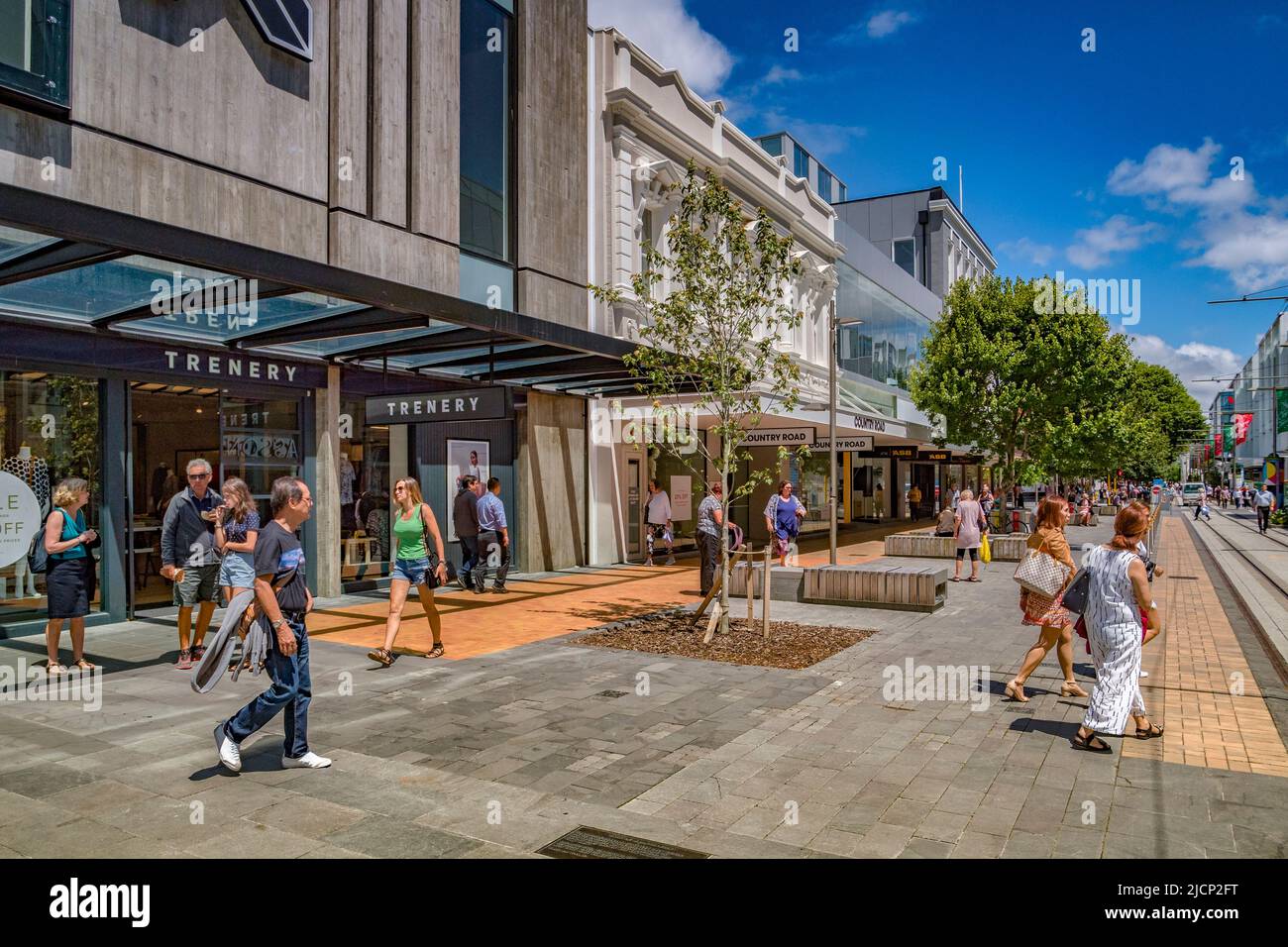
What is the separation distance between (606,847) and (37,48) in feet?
33.2

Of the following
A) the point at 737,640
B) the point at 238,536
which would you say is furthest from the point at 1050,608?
the point at 238,536

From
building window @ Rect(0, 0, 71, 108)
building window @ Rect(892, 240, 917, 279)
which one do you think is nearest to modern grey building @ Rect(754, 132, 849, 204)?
building window @ Rect(892, 240, 917, 279)

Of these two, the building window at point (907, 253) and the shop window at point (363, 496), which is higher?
the building window at point (907, 253)

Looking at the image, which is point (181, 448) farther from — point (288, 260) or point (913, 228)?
point (913, 228)

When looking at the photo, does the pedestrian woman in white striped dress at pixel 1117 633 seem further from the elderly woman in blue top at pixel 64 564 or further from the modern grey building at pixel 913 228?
the modern grey building at pixel 913 228

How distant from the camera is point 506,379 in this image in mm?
15906

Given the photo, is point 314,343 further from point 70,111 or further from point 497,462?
point 497,462

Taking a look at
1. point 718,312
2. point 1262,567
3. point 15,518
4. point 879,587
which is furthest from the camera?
point 1262,567

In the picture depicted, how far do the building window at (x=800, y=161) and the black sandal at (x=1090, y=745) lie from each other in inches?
1209

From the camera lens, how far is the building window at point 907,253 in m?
47.4

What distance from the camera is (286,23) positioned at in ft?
38.4

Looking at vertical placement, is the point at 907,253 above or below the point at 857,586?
above

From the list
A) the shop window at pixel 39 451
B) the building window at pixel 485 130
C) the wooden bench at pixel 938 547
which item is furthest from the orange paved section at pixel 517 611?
the wooden bench at pixel 938 547
